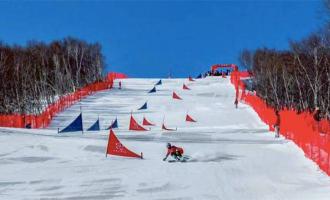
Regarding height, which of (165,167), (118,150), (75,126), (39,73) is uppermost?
(39,73)

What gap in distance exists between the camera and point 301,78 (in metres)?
62.8

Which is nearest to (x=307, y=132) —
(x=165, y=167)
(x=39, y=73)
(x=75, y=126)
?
(x=165, y=167)

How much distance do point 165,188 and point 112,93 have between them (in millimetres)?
47315

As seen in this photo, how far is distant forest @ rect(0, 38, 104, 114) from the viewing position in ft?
227

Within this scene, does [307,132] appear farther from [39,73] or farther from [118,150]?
[39,73]

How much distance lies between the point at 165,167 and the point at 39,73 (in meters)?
62.9

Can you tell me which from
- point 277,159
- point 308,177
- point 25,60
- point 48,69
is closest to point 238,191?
point 308,177

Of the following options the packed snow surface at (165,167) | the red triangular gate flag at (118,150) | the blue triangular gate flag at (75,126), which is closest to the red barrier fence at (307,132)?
the packed snow surface at (165,167)

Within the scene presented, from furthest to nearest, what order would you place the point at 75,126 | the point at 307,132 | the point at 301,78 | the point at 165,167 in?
the point at 301,78 < the point at 75,126 < the point at 307,132 < the point at 165,167

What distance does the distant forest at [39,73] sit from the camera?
69062 mm

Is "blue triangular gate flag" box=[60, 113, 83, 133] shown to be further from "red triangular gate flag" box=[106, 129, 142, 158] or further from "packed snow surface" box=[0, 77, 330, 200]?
"red triangular gate flag" box=[106, 129, 142, 158]

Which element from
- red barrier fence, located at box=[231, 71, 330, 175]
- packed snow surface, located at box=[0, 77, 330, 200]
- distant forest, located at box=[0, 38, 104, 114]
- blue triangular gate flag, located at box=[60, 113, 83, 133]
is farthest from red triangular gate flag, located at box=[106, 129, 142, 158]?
distant forest, located at box=[0, 38, 104, 114]

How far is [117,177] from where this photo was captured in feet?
58.2

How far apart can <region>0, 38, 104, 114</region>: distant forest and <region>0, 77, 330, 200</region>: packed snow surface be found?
31.7 m
